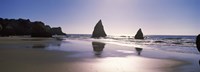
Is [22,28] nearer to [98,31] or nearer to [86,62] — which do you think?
[98,31]

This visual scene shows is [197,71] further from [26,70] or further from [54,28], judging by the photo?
Answer: [54,28]

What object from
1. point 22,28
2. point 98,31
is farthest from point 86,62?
point 98,31

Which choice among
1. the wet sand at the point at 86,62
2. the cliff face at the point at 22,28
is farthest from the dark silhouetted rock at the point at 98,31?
the wet sand at the point at 86,62

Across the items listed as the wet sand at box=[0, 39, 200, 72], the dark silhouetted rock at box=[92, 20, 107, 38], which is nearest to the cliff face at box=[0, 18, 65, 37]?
the dark silhouetted rock at box=[92, 20, 107, 38]

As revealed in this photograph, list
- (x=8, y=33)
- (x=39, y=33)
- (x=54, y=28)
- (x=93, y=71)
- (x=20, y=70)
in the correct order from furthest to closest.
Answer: (x=54, y=28) → (x=8, y=33) → (x=39, y=33) → (x=93, y=71) → (x=20, y=70)

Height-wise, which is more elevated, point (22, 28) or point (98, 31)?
point (22, 28)

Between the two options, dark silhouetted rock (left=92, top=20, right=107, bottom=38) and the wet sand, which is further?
dark silhouetted rock (left=92, top=20, right=107, bottom=38)

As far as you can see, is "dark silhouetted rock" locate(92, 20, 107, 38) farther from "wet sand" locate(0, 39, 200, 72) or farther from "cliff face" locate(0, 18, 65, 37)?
"wet sand" locate(0, 39, 200, 72)

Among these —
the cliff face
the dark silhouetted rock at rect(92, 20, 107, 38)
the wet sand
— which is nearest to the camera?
the wet sand

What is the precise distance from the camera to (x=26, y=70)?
8.48 metres

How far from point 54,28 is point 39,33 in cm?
6738

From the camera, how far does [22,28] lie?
289 feet

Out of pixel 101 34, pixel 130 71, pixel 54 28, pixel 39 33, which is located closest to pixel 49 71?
pixel 130 71

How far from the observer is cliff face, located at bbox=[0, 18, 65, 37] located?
7072 centimetres
